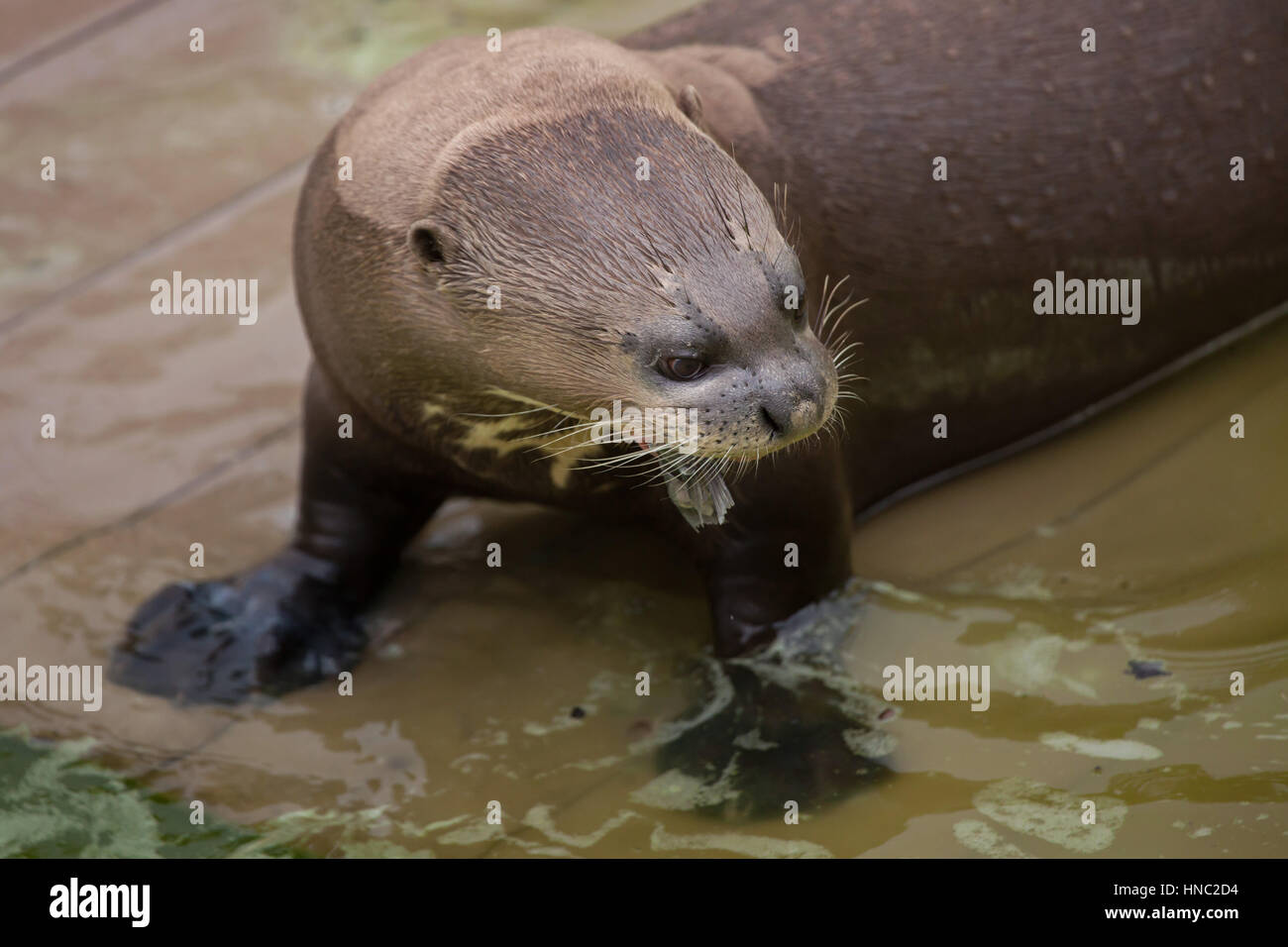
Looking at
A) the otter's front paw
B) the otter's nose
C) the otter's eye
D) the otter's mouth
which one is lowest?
the otter's front paw

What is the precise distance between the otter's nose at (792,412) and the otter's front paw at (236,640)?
1.52 meters

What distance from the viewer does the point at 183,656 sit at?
3844mm

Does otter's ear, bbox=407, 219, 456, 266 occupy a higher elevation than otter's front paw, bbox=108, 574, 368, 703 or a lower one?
higher

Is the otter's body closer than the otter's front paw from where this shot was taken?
Yes

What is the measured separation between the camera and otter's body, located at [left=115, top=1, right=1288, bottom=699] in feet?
9.29

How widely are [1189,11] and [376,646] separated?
2573 mm

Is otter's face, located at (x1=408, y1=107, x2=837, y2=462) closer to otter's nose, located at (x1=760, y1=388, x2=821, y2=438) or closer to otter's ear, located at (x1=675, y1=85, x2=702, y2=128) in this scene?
otter's nose, located at (x1=760, y1=388, x2=821, y2=438)

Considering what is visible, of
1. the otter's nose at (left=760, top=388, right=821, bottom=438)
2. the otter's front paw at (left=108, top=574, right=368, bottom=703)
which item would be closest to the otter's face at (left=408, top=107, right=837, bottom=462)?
the otter's nose at (left=760, top=388, right=821, bottom=438)

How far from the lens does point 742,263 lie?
2801 mm

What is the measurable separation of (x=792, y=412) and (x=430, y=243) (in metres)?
Answer: 0.74

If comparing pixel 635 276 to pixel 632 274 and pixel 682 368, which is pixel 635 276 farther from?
pixel 682 368

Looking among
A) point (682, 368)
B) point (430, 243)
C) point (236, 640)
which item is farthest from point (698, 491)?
point (236, 640)
